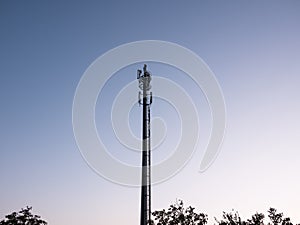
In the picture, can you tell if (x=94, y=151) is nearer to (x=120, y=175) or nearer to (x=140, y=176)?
(x=120, y=175)

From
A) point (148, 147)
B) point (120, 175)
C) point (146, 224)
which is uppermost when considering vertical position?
point (148, 147)

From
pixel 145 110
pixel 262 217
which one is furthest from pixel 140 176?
pixel 262 217

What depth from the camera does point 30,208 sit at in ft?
127

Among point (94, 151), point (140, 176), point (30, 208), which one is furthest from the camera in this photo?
point (30, 208)

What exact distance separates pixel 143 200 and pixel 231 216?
621 inches

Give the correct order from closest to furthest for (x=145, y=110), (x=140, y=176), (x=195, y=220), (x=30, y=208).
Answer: (x=140, y=176), (x=145, y=110), (x=195, y=220), (x=30, y=208)

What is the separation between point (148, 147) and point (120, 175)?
9.88 ft

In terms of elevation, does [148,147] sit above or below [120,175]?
above

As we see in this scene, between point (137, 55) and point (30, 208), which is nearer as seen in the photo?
point (137, 55)

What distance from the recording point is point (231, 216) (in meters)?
32.6

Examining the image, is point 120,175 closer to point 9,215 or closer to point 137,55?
point 137,55

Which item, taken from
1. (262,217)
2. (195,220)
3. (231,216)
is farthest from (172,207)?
(262,217)

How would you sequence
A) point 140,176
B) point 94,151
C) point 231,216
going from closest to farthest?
point 94,151 → point 140,176 → point 231,216

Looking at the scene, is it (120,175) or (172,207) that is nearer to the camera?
(120,175)
